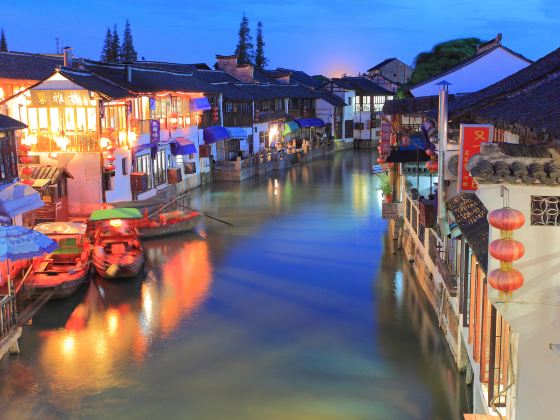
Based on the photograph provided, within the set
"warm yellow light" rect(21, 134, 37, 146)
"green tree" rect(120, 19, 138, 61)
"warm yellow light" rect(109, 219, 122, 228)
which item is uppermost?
"green tree" rect(120, 19, 138, 61)

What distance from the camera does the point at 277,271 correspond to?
25.3 m

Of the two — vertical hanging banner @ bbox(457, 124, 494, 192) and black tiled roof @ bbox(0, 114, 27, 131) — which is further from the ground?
black tiled roof @ bbox(0, 114, 27, 131)

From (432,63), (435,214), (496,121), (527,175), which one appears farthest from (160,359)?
(432,63)

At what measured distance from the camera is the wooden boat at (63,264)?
824 inches

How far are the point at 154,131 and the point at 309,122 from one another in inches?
1430

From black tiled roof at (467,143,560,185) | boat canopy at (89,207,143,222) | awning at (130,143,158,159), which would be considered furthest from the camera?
awning at (130,143,158,159)

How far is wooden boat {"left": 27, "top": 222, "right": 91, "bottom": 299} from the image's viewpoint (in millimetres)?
20938

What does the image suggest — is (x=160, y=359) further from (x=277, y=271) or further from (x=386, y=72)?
(x=386, y=72)

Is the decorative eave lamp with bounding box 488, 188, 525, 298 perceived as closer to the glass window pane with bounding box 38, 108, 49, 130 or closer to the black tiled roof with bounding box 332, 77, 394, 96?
the glass window pane with bounding box 38, 108, 49, 130

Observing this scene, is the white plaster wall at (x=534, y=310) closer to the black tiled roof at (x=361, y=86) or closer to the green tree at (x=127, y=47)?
the black tiled roof at (x=361, y=86)

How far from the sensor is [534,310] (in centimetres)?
823

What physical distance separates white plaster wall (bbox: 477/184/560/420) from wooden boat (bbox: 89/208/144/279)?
56.2ft

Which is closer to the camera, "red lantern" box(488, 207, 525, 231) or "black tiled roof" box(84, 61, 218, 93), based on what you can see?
"red lantern" box(488, 207, 525, 231)

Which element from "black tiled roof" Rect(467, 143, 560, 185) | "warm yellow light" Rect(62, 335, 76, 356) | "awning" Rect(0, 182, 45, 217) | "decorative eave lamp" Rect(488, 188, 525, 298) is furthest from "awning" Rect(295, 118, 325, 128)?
"decorative eave lamp" Rect(488, 188, 525, 298)
